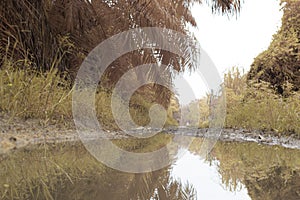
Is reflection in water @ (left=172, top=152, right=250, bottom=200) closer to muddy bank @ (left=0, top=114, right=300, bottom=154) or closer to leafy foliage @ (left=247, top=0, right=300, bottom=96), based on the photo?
muddy bank @ (left=0, top=114, right=300, bottom=154)

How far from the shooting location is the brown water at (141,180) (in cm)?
97

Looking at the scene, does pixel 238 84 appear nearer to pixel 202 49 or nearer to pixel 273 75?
pixel 273 75

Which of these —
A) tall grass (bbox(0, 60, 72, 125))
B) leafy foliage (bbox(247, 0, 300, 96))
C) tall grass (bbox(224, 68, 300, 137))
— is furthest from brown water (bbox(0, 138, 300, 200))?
leafy foliage (bbox(247, 0, 300, 96))

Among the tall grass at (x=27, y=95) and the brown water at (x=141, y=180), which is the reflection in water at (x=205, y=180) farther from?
the tall grass at (x=27, y=95)

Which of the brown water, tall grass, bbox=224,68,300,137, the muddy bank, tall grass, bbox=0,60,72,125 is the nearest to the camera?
the brown water

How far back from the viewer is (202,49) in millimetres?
5848

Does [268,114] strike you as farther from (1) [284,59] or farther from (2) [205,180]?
(2) [205,180]

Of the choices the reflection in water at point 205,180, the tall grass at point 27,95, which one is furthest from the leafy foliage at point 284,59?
the reflection in water at point 205,180

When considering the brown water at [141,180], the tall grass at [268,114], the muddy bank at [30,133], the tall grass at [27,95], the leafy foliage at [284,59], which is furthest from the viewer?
the leafy foliage at [284,59]

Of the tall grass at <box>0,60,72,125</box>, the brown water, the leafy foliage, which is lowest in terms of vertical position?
the brown water

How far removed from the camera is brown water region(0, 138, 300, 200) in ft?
3.17

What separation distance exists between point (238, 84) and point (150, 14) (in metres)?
6.19

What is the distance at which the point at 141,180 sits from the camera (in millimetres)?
1212

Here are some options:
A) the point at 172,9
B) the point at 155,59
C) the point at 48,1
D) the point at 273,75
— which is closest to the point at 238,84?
the point at 273,75
